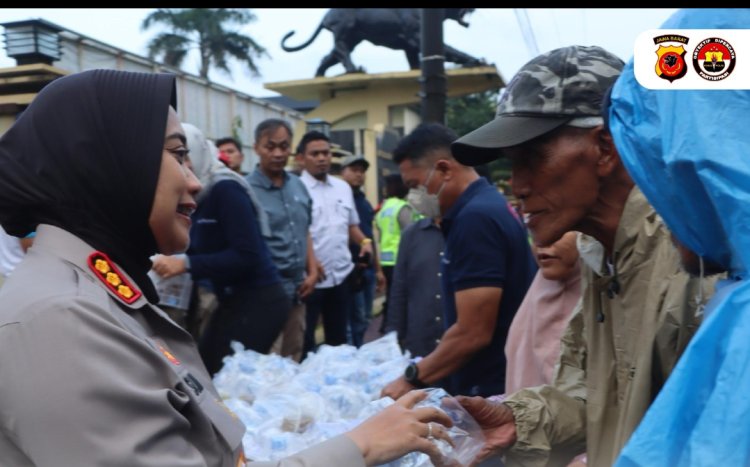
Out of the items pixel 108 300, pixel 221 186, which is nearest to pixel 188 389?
pixel 108 300

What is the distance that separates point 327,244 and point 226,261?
2780mm

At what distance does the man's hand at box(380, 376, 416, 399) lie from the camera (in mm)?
3037

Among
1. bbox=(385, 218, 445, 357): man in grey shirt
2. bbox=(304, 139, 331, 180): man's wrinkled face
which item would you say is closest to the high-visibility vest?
bbox=(304, 139, 331, 180): man's wrinkled face

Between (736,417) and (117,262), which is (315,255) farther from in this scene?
(736,417)

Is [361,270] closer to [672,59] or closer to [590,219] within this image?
[590,219]

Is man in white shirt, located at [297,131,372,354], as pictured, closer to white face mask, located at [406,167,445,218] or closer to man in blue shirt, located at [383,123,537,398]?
white face mask, located at [406,167,445,218]

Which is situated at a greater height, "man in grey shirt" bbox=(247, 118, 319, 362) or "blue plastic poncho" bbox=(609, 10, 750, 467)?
"blue plastic poncho" bbox=(609, 10, 750, 467)

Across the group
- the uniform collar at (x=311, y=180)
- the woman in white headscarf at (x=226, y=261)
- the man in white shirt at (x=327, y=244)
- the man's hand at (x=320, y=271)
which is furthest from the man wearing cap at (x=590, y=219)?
the uniform collar at (x=311, y=180)

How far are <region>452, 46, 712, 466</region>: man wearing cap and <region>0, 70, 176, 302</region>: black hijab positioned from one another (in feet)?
2.79

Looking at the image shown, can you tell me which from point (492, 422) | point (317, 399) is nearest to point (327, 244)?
point (317, 399)

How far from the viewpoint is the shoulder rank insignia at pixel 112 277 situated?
1538mm

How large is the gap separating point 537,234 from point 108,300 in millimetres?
1107

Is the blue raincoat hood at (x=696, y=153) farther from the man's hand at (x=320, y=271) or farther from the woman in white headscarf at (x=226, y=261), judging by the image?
the man's hand at (x=320, y=271)

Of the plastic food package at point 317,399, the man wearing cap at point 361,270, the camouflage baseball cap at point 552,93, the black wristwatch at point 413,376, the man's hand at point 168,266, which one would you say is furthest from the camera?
the man wearing cap at point 361,270
